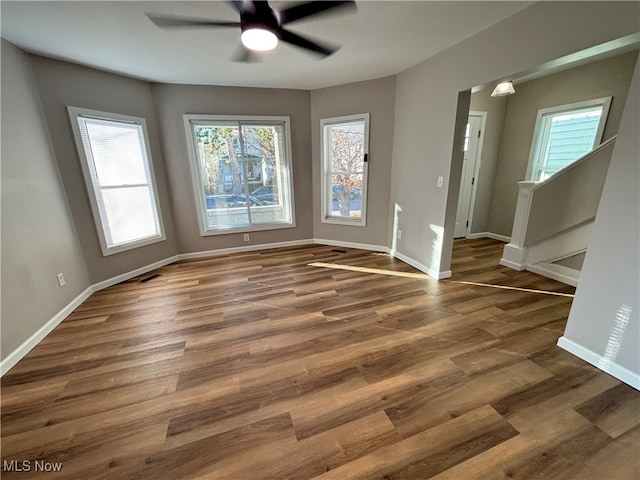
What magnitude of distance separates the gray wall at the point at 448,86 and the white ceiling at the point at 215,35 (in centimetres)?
15

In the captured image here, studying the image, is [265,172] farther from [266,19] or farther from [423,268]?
[423,268]

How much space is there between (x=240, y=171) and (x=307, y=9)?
9.24 feet

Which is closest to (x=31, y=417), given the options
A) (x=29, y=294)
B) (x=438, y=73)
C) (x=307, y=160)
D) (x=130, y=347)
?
(x=130, y=347)

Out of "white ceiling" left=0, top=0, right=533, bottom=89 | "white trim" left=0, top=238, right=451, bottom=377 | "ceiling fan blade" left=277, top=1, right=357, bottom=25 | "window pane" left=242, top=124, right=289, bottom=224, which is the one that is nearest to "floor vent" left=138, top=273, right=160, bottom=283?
"white trim" left=0, top=238, right=451, bottom=377

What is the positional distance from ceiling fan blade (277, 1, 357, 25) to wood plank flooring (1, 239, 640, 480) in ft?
7.68

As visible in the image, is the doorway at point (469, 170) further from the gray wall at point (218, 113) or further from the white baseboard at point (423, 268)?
the gray wall at point (218, 113)

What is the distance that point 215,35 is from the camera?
2.23 metres

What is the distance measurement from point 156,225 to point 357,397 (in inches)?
144

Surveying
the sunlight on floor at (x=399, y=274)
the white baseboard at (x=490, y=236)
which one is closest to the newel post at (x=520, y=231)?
the sunlight on floor at (x=399, y=274)

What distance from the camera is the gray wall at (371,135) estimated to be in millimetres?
3729

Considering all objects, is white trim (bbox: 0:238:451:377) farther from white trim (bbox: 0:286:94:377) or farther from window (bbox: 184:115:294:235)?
window (bbox: 184:115:294:235)

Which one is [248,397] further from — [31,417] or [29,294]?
[29,294]

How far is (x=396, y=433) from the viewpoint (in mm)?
1374

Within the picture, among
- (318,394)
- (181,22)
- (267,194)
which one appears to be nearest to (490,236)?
(267,194)
